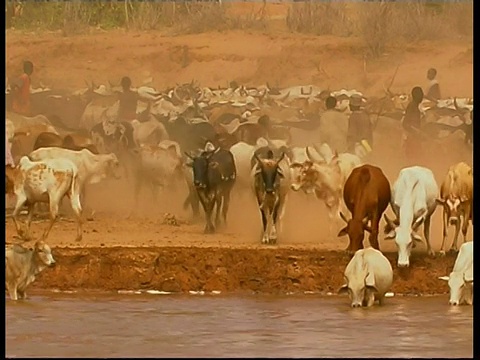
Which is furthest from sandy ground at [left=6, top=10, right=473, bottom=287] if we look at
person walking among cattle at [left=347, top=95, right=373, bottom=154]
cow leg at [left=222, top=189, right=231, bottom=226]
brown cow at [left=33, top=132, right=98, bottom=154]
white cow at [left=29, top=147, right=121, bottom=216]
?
white cow at [left=29, top=147, right=121, bottom=216]

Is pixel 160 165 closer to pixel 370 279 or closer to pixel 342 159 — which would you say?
pixel 342 159

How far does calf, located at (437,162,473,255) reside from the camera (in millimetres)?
23391

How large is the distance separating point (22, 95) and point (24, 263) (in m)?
10.7

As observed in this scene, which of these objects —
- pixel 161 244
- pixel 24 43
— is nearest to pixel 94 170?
pixel 161 244

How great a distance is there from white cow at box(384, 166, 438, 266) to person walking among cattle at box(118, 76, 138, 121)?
8032 mm

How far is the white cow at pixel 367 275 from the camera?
19109 millimetres

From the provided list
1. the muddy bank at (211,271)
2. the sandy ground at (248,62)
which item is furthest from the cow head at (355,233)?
the sandy ground at (248,62)

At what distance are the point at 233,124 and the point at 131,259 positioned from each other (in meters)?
6.15

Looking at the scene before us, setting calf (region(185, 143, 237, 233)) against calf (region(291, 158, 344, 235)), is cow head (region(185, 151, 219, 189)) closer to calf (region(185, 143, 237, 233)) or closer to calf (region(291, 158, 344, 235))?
calf (region(185, 143, 237, 233))

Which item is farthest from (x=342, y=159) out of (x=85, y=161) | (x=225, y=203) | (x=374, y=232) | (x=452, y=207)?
(x=85, y=161)

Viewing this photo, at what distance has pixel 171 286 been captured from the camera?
23.1m

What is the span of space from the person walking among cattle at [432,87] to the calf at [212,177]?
237 inches

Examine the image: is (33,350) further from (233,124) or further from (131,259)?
(233,124)

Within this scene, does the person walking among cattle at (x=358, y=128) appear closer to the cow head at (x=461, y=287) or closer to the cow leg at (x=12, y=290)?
the cow head at (x=461, y=287)
